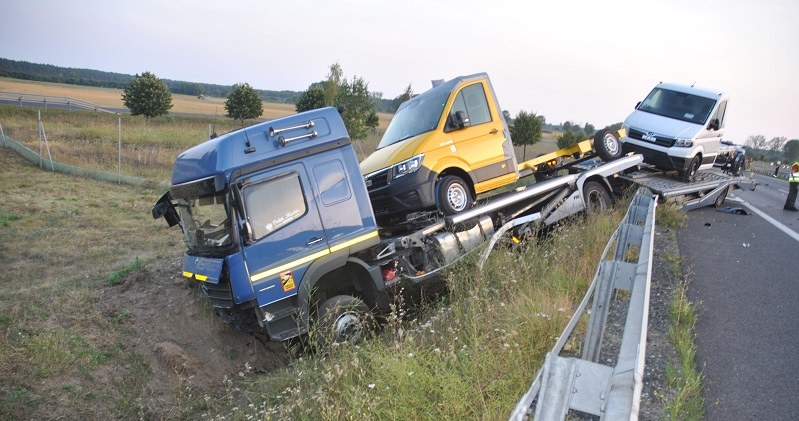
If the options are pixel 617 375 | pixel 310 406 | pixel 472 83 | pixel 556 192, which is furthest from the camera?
pixel 556 192

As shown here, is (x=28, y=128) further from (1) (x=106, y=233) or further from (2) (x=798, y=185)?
(2) (x=798, y=185)

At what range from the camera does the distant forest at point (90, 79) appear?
8438 cm

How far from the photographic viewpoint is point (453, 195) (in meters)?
9.33

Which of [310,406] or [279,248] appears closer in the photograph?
[310,406]

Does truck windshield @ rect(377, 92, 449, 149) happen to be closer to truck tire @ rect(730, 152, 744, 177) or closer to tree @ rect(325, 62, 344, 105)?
truck tire @ rect(730, 152, 744, 177)

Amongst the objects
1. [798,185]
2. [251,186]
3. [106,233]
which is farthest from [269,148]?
[798,185]

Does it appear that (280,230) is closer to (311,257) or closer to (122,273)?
(311,257)

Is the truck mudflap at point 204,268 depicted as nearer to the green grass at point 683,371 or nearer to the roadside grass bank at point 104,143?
the green grass at point 683,371

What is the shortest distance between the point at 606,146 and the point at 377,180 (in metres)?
4.91

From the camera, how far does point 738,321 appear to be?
6.08 metres

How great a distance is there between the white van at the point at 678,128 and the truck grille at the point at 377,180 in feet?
21.6

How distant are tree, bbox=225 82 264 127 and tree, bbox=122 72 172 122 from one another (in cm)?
436

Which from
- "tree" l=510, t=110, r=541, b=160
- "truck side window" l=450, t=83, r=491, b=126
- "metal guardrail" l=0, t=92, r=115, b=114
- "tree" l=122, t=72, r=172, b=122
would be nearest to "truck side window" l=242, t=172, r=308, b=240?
"truck side window" l=450, t=83, r=491, b=126

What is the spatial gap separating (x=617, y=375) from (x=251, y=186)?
5.25 meters
